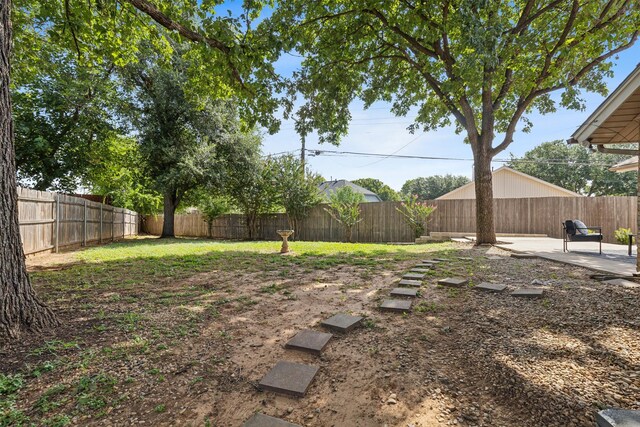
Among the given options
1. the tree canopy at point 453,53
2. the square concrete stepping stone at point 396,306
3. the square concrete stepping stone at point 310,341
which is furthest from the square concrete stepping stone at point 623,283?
the tree canopy at point 453,53

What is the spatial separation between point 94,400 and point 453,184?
5534 centimetres

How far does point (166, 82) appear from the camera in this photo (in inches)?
487

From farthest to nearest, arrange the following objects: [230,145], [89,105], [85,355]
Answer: [230,145] < [89,105] < [85,355]

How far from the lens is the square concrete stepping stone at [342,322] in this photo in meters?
2.48

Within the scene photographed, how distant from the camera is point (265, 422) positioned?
145cm

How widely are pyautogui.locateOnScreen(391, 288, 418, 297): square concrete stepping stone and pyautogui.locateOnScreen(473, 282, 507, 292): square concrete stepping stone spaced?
80 centimetres

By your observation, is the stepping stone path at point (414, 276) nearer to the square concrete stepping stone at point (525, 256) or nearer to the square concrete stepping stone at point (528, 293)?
the square concrete stepping stone at point (528, 293)

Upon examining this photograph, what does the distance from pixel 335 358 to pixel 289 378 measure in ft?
1.31

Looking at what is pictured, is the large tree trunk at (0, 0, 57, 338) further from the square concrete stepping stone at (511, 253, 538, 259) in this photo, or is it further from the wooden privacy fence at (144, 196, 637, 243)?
the wooden privacy fence at (144, 196, 637, 243)

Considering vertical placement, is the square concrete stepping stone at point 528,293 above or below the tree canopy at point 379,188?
below

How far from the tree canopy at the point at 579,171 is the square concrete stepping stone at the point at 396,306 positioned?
34204 mm

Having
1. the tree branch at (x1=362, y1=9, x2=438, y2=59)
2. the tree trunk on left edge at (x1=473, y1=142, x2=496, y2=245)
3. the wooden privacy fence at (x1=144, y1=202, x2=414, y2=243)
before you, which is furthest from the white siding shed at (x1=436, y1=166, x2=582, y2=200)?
the tree branch at (x1=362, y1=9, x2=438, y2=59)

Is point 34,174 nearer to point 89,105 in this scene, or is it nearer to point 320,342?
point 89,105

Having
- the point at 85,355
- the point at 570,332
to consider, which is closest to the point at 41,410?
the point at 85,355
